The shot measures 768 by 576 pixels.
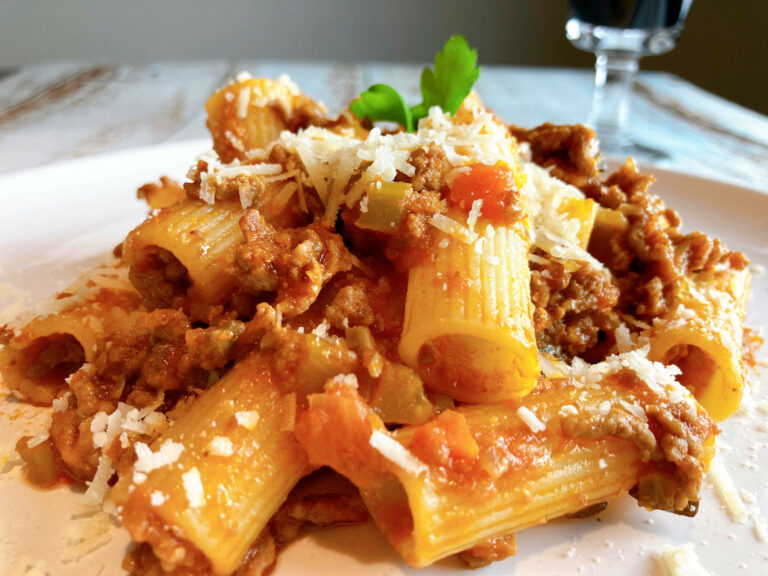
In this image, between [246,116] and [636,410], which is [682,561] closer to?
[636,410]

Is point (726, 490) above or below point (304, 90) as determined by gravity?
above

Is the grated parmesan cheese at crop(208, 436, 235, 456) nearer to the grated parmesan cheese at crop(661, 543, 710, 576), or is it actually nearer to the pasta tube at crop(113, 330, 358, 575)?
the pasta tube at crop(113, 330, 358, 575)

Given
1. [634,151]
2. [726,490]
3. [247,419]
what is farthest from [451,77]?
[634,151]

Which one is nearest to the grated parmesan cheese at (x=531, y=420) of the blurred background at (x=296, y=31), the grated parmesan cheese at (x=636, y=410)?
the grated parmesan cheese at (x=636, y=410)

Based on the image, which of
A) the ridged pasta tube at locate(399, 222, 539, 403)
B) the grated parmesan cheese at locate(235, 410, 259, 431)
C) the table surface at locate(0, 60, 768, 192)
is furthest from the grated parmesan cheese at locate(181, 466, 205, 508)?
the table surface at locate(0, 60, 768, 192)

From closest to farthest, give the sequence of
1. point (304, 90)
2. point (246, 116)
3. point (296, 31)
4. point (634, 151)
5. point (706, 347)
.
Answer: point (706, 347)
point (246, 116)
point (634, 151)
point (304, 90)
point (296, 31)
